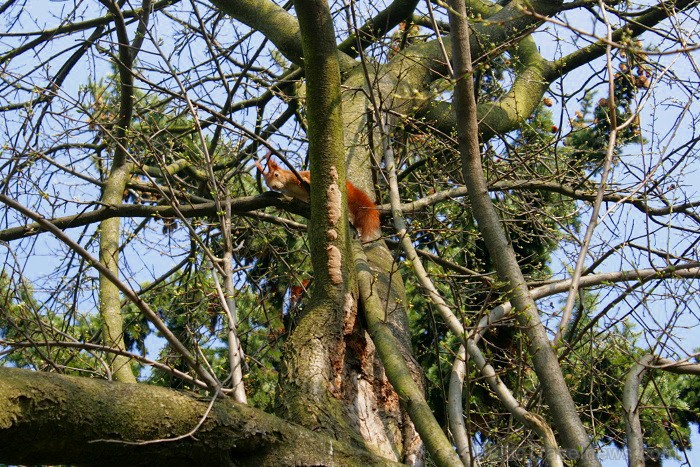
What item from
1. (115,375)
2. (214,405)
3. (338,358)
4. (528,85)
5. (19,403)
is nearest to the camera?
(19,403)

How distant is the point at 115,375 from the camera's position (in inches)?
163

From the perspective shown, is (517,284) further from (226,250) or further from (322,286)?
(226,250)

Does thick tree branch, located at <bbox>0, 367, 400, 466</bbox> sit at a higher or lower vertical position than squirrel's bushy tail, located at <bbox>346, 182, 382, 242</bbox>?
lower

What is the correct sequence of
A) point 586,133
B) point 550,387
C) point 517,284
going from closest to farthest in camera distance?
point 550,387
point 517,284
point 586,133

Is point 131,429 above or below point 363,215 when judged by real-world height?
below

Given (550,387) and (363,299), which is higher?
(363,299)

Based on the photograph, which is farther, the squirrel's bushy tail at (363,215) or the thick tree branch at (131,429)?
the squirrel's bushy tail at (363,215)

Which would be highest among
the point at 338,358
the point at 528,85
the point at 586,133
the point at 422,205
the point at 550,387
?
the point at 586,133

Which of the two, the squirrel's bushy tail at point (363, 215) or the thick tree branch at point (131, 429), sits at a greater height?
the squirrel's bushy tail at point (363, 215)

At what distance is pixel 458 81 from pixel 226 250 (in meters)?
1.38

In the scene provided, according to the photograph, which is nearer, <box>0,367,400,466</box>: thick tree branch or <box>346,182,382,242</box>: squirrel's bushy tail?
<box>0,367,400,466</box>: thick tree branch

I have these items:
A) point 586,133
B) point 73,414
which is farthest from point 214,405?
point 586,133

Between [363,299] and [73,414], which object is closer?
[73,414]

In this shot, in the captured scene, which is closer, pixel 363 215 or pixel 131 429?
pixel 131 429
